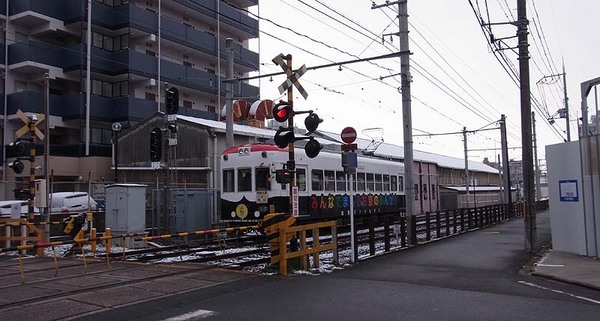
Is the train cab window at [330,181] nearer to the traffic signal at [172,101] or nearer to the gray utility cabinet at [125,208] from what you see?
the traffic signal at [172,101]

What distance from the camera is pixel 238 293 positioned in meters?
8.71

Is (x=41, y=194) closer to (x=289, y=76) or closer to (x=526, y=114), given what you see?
(x=289, y=76)

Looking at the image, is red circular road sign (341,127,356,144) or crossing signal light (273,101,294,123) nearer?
crossing signal light (273,101,294,123)

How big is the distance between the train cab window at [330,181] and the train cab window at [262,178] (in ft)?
8.96

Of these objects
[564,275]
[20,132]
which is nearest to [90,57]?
[20,132]

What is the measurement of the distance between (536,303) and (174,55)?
1486 inches

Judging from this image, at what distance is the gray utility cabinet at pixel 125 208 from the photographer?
1720 cm

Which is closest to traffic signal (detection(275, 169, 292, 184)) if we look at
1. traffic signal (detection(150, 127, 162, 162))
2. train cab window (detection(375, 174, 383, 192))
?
traffic signal (detection(150, 127, 162, 162))

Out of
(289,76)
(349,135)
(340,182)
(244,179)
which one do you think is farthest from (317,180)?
(289,76)

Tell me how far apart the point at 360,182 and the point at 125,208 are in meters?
9.65

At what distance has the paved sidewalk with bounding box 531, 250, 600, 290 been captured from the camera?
9.80m

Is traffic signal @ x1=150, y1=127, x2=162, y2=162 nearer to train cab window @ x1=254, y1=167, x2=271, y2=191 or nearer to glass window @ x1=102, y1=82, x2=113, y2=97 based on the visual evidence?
train cab window @ x1=254, y1=167, x2=271, y2=191

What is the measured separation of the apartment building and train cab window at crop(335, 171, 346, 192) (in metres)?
17.6

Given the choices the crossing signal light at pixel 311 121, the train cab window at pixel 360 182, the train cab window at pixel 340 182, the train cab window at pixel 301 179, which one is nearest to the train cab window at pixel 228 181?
the train cab window at pixel 301 179
